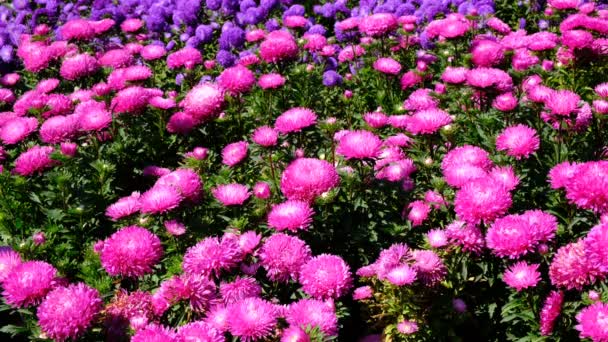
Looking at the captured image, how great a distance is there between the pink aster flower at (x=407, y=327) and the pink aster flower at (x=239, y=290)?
0.58 m

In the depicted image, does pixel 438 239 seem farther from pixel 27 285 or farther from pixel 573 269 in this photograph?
pixel 27 285

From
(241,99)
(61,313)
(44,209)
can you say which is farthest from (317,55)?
(61,313)

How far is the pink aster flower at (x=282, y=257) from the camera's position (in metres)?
2.29

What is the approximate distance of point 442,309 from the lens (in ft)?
8.19

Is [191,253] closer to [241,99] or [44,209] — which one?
[44,209]

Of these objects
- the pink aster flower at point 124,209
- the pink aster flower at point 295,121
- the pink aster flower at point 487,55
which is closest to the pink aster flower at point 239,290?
the pink aster flower at point 124,209

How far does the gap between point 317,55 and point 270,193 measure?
98.0 inches

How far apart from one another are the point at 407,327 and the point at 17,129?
8.42ft

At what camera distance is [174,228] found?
2.54 metres

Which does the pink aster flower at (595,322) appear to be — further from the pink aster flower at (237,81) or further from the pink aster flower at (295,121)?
the pink aster flower at (237,81)

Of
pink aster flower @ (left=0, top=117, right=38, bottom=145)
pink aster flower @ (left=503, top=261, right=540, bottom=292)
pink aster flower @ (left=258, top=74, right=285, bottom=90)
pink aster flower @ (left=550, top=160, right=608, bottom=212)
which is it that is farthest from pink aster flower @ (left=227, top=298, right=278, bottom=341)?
pink aster flower @ (left=0, top=117, right=38, bottom=145)

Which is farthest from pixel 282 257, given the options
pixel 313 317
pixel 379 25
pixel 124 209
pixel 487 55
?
pixel 379 25

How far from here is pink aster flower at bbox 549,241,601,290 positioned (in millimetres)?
2090

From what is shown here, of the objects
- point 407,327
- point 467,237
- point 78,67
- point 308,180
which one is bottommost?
point 407,327
